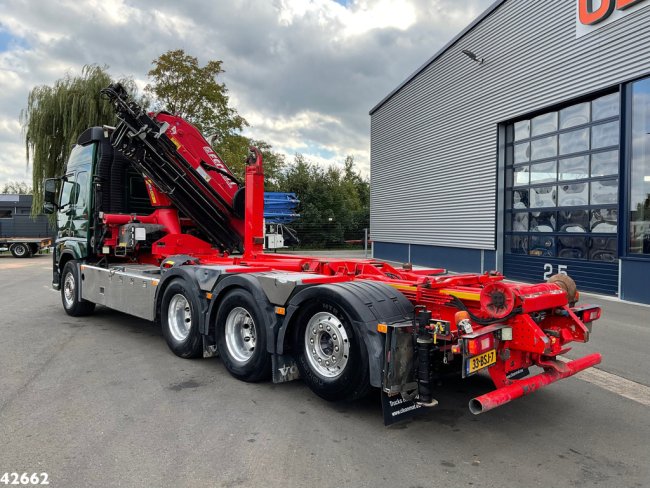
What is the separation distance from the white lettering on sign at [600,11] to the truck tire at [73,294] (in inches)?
510

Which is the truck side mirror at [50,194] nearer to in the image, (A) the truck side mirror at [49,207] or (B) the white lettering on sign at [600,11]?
(A) the truck side mirror at [49,207]

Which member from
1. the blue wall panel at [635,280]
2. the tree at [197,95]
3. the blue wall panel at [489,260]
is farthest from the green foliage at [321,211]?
the blue wall panel at [635,280]

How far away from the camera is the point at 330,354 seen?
174 inches

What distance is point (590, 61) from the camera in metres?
12.4

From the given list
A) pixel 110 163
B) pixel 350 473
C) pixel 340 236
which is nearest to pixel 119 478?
pixel 350 473

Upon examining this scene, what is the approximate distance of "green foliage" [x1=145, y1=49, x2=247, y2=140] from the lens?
28734 millimetres

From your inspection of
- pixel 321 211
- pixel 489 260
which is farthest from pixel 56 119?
pixel 489 260

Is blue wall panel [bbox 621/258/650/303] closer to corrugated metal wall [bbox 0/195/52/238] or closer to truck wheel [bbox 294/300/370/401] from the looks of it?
truck wheel [bbox 294/300/370/401]

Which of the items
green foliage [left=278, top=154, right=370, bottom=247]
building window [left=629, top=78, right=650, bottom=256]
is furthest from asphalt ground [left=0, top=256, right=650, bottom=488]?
green foliage [left=278, top=154, right=370, bottom=247]

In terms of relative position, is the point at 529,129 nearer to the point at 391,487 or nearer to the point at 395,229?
the point at 395,229

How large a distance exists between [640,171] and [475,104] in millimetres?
6998

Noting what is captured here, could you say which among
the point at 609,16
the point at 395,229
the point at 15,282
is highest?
the point at 609,16

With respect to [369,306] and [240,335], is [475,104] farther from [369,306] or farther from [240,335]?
[369,306]

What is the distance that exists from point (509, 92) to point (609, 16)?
149 inches
